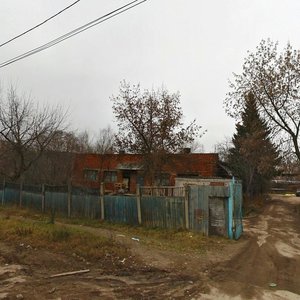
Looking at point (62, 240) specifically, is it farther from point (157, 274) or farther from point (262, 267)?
point (262, 267)

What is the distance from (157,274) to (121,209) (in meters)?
8.28

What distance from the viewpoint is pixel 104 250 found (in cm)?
1063

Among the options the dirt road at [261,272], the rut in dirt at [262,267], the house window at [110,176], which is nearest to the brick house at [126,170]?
the house window at [110,176]

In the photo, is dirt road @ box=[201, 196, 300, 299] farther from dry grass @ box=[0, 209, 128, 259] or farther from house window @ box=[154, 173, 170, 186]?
house window @ box=[154, 173, 170, 186]

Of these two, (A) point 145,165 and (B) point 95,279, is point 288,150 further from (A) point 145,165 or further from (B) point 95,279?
(B) point 95,279

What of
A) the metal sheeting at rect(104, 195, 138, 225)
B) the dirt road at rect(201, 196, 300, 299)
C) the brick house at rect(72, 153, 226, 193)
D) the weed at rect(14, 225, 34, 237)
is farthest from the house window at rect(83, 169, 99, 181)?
the dirt road at rect(201, 196, 300, 299)

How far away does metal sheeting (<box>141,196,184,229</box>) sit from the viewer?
14422 millimetres

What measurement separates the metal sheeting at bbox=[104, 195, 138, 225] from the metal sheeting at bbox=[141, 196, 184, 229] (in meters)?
0.53

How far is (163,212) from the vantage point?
14992 millimetres

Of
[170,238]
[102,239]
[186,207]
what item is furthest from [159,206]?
[102,239]

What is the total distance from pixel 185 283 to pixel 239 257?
349 centimetres

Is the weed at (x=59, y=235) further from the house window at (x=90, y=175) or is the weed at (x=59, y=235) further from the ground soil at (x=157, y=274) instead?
the house window at (x=90, y=175)

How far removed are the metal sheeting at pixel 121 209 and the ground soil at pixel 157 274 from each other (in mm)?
3605

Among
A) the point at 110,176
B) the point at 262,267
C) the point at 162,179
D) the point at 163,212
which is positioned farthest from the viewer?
the point at 110,176
